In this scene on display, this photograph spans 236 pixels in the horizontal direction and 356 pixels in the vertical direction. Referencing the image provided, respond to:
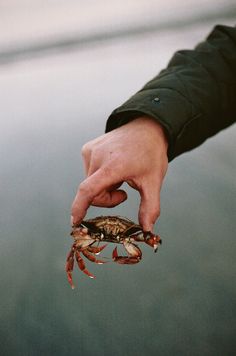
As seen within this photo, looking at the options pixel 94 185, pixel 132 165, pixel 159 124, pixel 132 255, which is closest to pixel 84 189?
pixel 94 185

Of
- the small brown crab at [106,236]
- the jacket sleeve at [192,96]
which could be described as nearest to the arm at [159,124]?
the jacket sleeve at [192,96]

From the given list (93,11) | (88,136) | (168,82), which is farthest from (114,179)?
(88,136)

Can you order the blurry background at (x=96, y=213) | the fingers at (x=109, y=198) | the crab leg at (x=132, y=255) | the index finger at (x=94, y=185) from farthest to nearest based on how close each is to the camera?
the blurry background at (x=96, y=213) < the crab leg at (x=132, y=255) < the fingers at (x=109, y=198) < the index finger at (x=94, y=185)

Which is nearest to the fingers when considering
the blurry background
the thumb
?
the thumb

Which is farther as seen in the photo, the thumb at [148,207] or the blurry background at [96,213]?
the blurry background at [96,213]

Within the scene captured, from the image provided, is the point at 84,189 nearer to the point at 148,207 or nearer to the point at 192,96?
the point at 148,207

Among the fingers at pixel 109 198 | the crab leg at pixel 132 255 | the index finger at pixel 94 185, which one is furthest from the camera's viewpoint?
the crab leg at pixel 132 255

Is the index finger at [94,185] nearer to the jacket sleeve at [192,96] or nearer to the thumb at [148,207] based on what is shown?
the thumb at [148,207]
